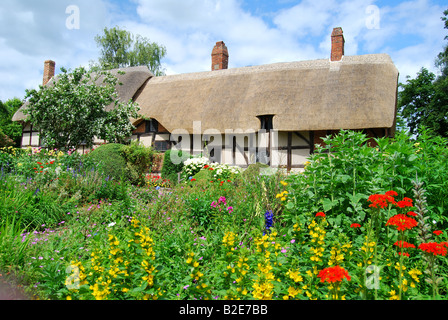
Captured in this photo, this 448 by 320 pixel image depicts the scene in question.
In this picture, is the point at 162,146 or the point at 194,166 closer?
the point at 194,166

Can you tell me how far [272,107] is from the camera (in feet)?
41.6

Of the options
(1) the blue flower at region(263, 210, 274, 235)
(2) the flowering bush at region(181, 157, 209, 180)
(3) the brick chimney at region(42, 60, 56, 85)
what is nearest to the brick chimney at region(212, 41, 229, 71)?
(2) the flowering bush at region(181, 157, 209, 180)

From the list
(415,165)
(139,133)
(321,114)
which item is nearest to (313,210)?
(415,165)

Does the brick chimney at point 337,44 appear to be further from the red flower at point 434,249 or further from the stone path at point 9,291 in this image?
the stone path at point 9,291

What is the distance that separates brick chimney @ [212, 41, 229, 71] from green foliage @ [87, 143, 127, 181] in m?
9.08

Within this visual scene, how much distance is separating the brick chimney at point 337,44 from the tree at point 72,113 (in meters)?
9.56

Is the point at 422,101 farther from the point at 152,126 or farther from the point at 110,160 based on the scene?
the point at 110,160

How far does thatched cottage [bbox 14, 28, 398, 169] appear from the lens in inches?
465

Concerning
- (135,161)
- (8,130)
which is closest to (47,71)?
(8,130)

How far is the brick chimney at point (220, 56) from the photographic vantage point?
1712cm

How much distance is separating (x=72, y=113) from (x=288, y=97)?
8531 mm

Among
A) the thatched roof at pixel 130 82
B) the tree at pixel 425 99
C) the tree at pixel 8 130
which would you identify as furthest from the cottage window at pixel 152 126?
the tree at pixel 425 99
